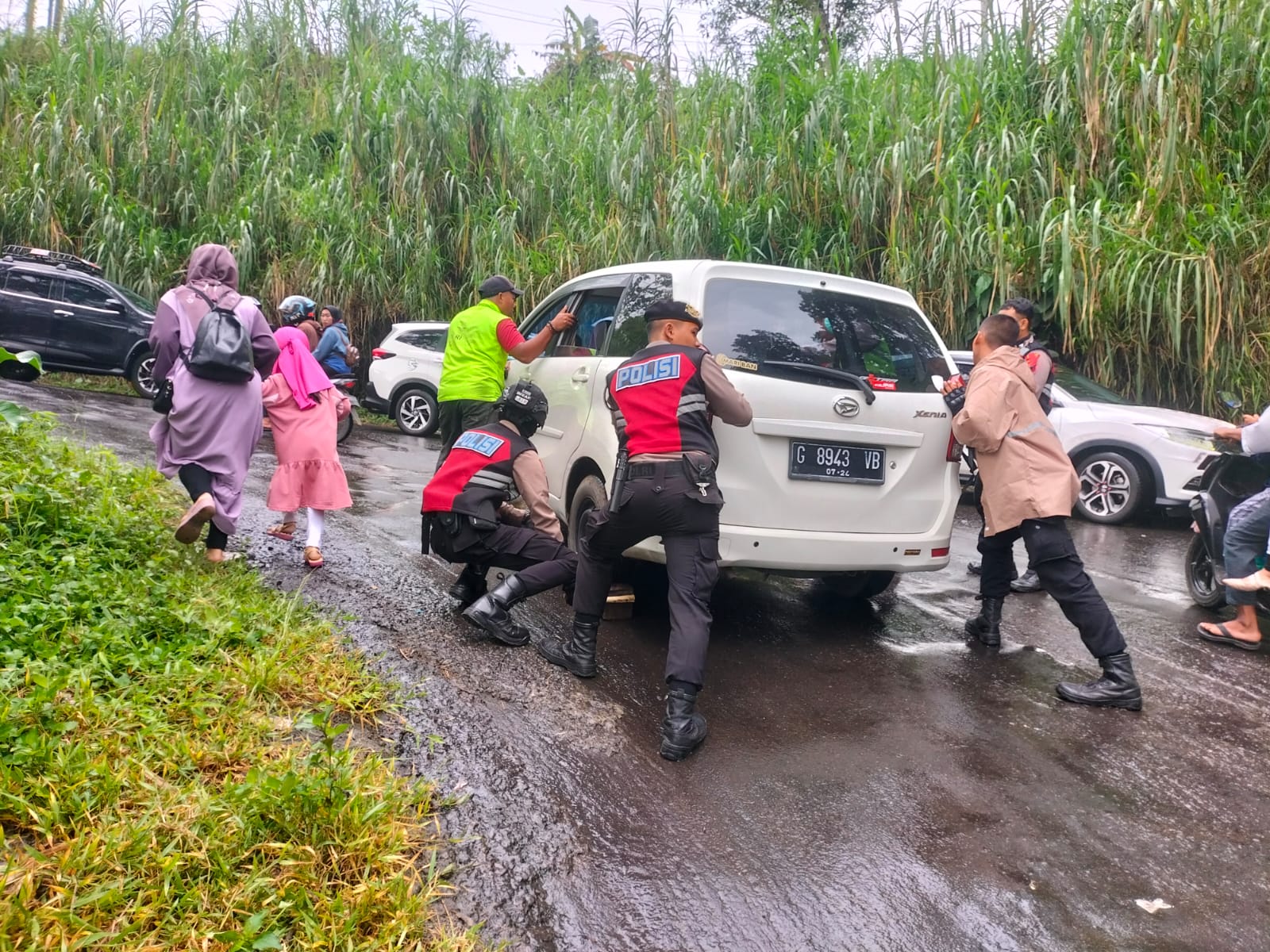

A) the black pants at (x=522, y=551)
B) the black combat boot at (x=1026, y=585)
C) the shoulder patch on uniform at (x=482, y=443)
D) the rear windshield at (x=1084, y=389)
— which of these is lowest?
the black combat boot at (x=1026, y=585)

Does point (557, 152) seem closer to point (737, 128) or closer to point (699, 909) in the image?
point (737, 128)

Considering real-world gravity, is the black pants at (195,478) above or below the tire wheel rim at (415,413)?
above

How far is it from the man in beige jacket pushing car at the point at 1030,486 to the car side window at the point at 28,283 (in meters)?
12.6

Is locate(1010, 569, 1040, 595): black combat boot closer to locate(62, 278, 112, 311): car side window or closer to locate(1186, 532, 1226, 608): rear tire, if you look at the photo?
locate(1186, 532, 1226, 608): rear tire

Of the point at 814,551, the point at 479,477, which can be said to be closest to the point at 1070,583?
the point at 814,551

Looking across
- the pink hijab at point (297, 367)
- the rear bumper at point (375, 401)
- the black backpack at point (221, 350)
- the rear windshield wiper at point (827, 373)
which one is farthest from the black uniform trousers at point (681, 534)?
the rear bumper at point (375, 401)

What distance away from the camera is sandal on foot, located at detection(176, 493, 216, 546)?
4883 mm

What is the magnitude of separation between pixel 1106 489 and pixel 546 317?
5.55 m

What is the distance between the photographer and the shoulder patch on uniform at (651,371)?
4168 mm

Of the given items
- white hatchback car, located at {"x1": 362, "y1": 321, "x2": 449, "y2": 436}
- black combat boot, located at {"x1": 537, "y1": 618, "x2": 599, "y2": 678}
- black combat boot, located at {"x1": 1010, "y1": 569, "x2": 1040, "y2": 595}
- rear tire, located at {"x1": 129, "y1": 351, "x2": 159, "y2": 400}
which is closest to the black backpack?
black combat boot, located at {"x1": 537, "y1": 618, "x2": 599, "y2": 678}

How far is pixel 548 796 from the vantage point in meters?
3.44

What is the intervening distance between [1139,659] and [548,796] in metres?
3.46

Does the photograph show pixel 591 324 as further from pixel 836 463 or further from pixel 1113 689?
pixel 1113 689

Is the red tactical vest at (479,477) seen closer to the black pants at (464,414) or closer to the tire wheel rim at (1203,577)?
the black pants at (464,414)
